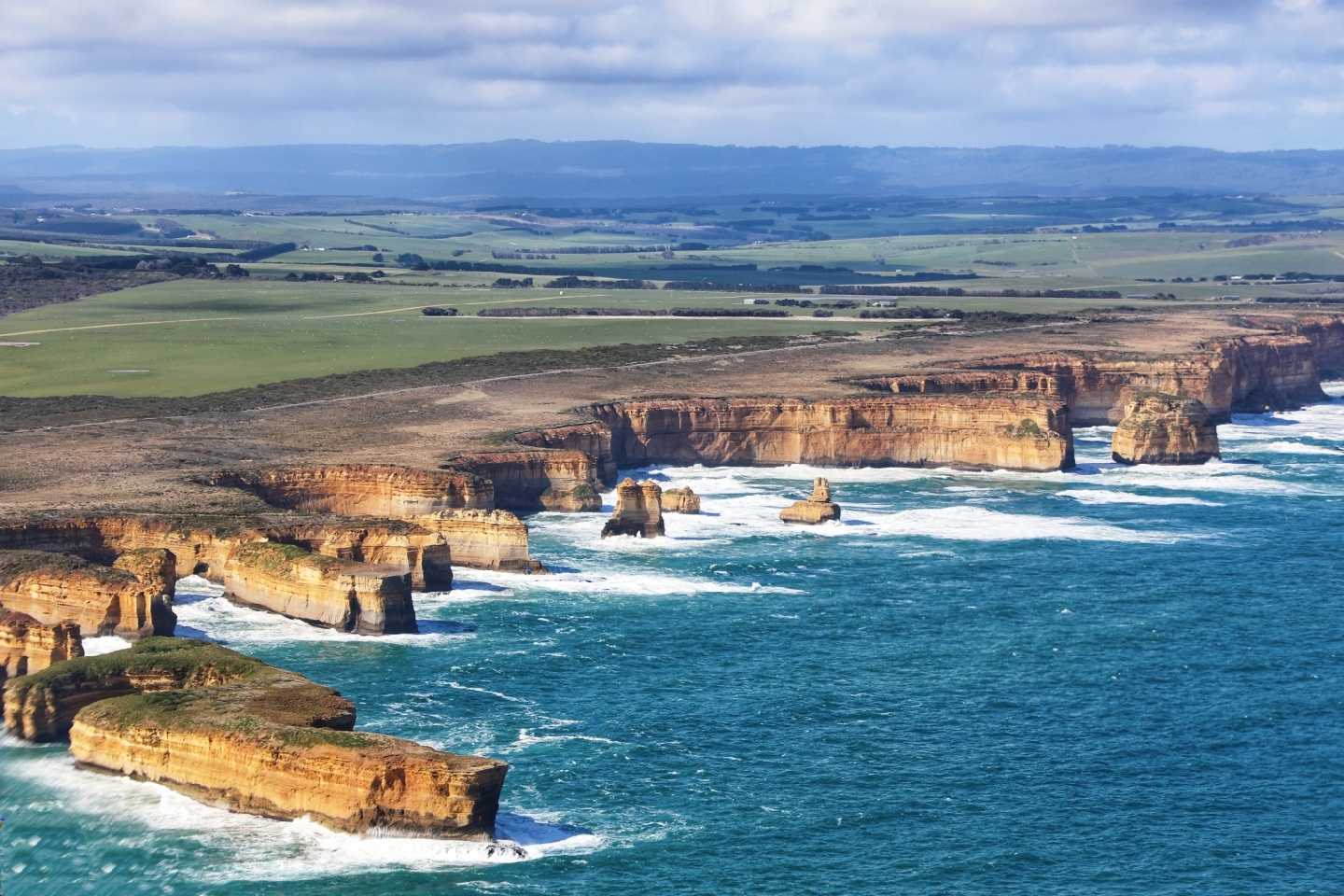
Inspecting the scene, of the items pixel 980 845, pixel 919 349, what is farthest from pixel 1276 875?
pixel 919 349

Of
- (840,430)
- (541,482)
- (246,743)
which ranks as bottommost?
(541,482)

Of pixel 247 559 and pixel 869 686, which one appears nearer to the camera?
pixel 869 686

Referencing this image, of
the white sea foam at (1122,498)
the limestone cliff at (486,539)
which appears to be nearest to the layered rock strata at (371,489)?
the limestone cliff at (486,539)

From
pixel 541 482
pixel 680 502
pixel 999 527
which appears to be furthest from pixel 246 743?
pixel 999 527

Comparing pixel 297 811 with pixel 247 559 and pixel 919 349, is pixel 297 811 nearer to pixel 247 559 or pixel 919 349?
pixel 247 559

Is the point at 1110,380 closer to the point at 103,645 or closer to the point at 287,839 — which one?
the point at 103,645
